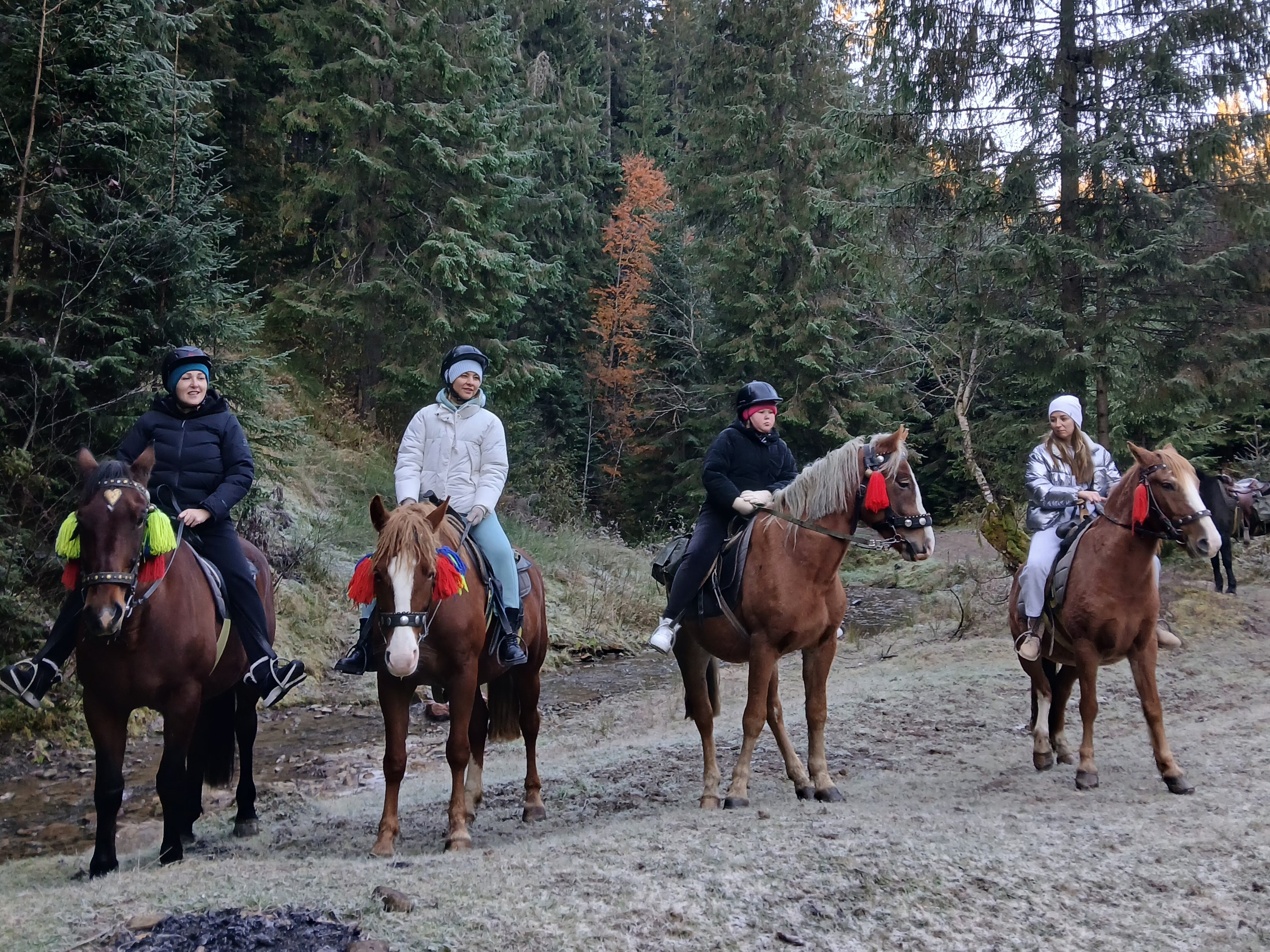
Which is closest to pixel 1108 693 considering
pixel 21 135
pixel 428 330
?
pixel 21 135

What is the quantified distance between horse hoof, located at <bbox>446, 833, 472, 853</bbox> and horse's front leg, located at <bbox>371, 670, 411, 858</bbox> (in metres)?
0.32

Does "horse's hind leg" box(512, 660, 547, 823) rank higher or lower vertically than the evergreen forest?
lower

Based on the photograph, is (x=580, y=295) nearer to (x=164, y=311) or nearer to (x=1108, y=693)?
(x=164, y=311)

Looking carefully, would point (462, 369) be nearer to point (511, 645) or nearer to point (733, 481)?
point (511, 645)

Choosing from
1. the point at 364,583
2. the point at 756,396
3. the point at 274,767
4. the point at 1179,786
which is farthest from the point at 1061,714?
the point at 274,767

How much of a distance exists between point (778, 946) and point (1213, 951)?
1848 mm

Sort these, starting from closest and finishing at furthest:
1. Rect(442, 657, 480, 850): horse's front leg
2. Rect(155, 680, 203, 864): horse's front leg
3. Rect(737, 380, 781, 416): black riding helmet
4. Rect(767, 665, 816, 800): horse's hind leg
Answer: Rect(155, 680, 203, 864): horse's front leg, Rect(442, 657, 480, 850): horse's front leg, Rect(767, 665, 816, 800): horse's hind leg, Rect(737, 380, 781, 416): black riding helmet

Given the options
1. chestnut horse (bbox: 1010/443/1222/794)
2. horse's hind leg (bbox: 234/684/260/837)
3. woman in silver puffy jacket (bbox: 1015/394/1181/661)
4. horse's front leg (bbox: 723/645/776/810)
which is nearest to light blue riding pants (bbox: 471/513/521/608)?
horse's front leg (bbox: 723/645/776/810)

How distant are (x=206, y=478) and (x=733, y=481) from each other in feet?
12.2

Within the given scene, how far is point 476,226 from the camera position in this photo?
20641 millimetres

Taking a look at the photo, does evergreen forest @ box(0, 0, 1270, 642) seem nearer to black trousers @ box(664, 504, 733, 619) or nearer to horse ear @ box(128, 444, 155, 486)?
horse ear @ box(128, 444, 155, 486)

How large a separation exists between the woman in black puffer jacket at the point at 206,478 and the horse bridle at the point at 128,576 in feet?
2.32

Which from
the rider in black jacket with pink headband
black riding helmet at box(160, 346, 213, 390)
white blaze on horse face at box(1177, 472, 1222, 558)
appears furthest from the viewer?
the rider in black jacket with pink headband

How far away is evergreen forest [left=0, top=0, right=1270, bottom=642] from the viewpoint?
9.72 metres
